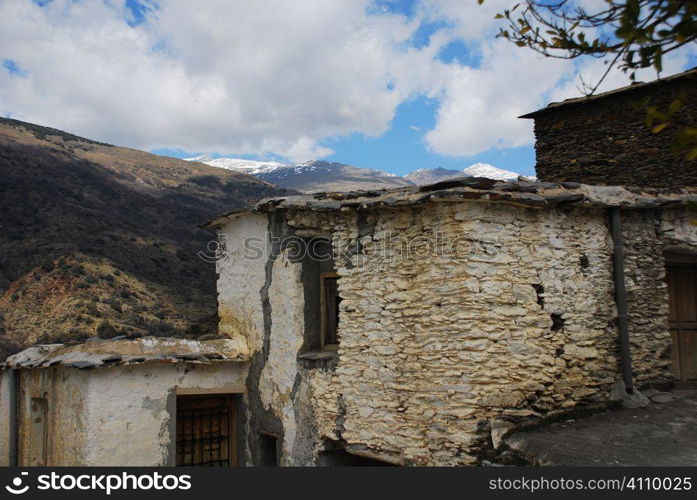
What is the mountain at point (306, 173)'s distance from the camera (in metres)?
63.0

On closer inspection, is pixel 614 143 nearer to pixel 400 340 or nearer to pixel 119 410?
pixel 400 340

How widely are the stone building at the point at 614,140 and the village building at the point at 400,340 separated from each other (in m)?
3.39

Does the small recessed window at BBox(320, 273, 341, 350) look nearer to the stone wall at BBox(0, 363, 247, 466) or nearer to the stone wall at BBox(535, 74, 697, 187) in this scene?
the stone wall at BBox(0, 363, 247, 466)

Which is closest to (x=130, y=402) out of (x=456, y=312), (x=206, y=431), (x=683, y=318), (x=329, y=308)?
(x=206, y=431)

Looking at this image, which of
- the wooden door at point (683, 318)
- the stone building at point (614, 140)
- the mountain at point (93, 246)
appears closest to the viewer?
the wooden door at point (683, 318)

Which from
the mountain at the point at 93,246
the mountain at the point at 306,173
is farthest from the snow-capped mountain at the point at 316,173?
the mountain at the point at 93,246

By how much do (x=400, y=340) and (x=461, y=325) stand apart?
0.87 m

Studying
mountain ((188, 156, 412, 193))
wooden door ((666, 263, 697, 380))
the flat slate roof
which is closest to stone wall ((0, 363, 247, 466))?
the flat slate roof

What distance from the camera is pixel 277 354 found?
898 cm

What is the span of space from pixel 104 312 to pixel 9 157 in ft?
48.2

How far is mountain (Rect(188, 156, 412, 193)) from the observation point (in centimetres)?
6297

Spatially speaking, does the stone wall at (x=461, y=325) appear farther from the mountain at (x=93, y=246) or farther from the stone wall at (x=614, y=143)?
the mountain at (x=93, y=246)

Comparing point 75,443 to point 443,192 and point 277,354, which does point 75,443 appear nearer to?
point 277,354

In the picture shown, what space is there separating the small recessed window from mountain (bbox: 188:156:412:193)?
5107 cm
